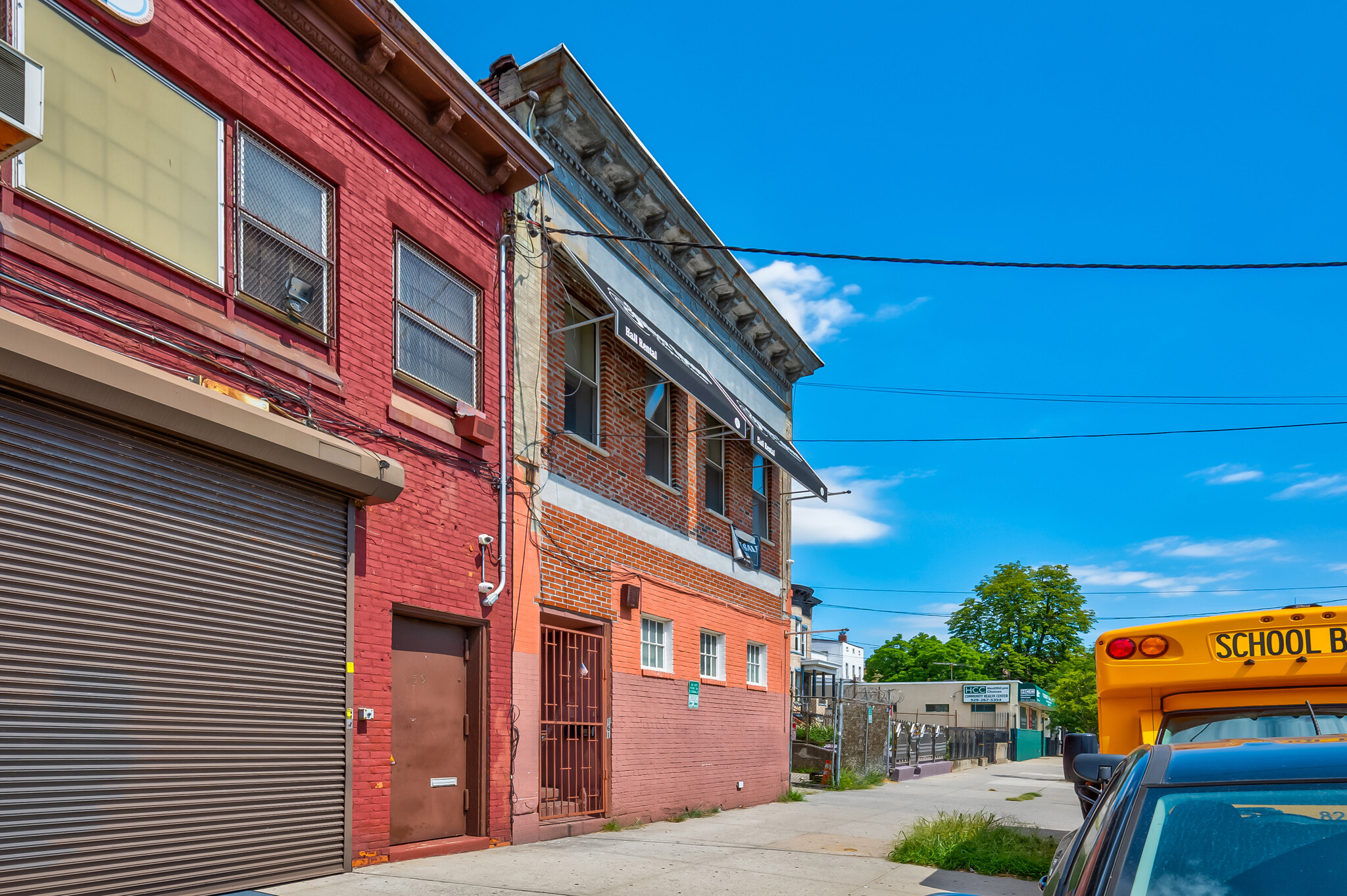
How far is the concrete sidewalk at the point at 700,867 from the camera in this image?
8188mm

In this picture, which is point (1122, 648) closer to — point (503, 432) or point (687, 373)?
point (503, 432)

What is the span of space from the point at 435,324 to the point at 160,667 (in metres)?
4.41

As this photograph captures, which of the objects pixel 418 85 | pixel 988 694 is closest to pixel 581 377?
pixel 418 85

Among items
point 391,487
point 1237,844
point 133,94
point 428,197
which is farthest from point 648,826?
point 1237,844

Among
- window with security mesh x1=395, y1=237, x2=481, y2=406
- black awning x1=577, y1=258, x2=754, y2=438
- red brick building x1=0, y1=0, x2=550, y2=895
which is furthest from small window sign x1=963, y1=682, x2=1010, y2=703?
window with security mesh x1=395, y1=237, x2=481, y2=406

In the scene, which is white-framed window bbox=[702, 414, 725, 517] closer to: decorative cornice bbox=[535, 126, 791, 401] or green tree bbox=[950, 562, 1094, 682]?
decorative cornice bbox=[535, 126, 791, 401]

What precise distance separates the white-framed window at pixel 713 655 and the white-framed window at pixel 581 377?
4.45 metres

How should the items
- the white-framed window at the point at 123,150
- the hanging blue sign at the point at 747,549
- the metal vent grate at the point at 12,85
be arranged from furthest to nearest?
the hanging blue sign at the point at 747,549 → the white-framed window at the point at 123,150 → the metal vent grate at the point at 12,85

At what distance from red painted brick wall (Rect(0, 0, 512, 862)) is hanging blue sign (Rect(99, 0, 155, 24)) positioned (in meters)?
0.08

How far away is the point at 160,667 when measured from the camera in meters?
7.11

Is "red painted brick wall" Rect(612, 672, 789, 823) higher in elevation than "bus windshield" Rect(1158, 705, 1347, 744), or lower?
lower

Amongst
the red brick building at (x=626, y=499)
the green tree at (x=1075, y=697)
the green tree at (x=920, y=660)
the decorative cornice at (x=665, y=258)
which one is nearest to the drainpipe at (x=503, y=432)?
the red brick building at (x=626, y=499)

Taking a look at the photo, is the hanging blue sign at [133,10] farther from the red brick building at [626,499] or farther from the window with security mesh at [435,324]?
the red brick building at [626,499]

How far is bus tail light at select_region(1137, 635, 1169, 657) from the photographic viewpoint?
6672 mm
